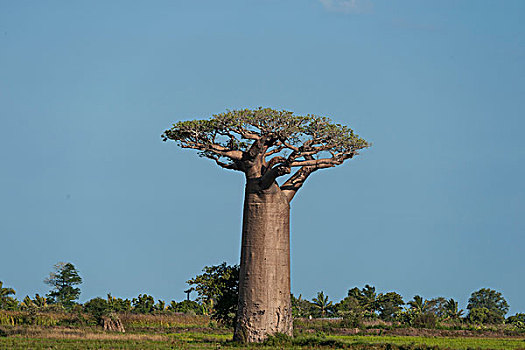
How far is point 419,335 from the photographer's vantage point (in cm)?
3612

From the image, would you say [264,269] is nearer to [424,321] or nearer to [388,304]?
[424,321]

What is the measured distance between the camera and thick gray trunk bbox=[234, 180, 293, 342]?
28.4 meters

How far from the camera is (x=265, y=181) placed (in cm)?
2895

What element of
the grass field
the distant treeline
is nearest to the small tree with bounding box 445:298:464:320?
the distant treeline

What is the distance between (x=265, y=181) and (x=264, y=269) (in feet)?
11.0

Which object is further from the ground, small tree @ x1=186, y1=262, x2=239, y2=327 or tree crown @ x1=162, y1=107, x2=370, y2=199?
tree crown @ x1=162, y1=107, x2=370, y2=199

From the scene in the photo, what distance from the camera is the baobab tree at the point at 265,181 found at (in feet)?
93.5

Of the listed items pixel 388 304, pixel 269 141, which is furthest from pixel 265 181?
pixel 388 304

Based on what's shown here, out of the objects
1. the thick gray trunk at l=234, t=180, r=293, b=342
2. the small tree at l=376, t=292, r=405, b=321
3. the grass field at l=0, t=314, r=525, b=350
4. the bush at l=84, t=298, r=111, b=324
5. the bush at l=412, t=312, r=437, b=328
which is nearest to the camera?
the grass field at l=0, t=314, r=525, b=350

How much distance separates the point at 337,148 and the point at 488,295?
138 feet

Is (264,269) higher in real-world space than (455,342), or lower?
higher

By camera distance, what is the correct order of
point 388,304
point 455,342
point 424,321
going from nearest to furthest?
point 455,342
point 424,321
point 388,304

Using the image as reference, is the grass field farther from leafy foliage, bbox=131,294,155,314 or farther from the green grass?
leafy foliage, bbox=131,294,155,314

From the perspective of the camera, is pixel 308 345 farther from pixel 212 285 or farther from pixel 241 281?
pixel 212 285
